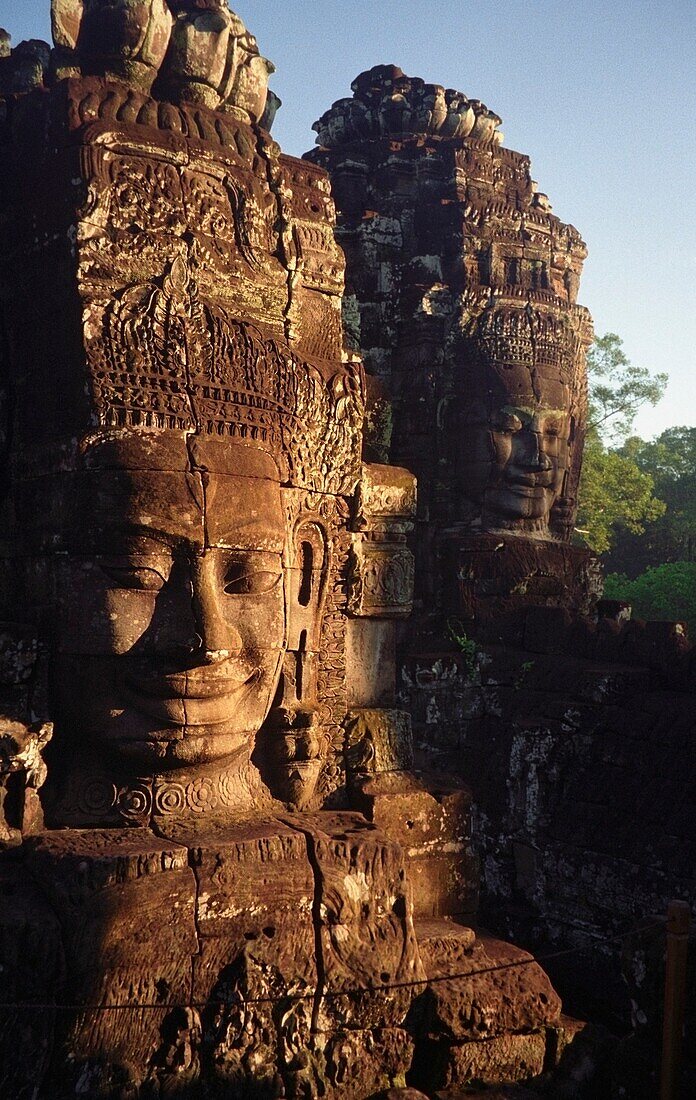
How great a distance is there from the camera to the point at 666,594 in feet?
56.5

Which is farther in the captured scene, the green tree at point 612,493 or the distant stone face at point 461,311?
the green tree at point 612,493

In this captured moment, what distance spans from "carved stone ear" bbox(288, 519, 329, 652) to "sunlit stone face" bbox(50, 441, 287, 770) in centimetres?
58

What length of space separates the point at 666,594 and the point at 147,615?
1419cm

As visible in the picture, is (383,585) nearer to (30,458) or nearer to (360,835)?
(360,835)

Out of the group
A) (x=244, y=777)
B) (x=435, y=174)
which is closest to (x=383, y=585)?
(x=244, y=777)

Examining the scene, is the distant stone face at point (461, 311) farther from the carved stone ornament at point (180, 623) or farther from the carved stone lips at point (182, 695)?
the carved stone lips at point (182, 695)

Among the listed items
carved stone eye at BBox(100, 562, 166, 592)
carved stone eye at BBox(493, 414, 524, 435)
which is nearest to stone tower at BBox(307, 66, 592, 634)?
carved stone eye at BBox(493, 414, 524, 435)

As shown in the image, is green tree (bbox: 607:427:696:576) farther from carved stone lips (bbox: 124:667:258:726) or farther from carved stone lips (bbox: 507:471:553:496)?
carved stone lips (bbox: 124:667:258:726)

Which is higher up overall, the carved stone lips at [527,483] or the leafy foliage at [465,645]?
the carved stone lips at [527,483]

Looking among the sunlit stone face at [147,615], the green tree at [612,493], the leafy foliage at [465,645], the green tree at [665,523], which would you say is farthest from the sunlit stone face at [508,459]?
the green tree at [665,523]

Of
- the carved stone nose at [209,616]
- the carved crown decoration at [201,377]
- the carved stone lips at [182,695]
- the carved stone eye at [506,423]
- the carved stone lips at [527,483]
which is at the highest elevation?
the carved stone eye at [506,423]

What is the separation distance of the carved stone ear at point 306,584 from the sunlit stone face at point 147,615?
58 centimetres

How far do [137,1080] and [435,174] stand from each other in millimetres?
10301

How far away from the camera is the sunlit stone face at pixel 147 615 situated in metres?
4.40
